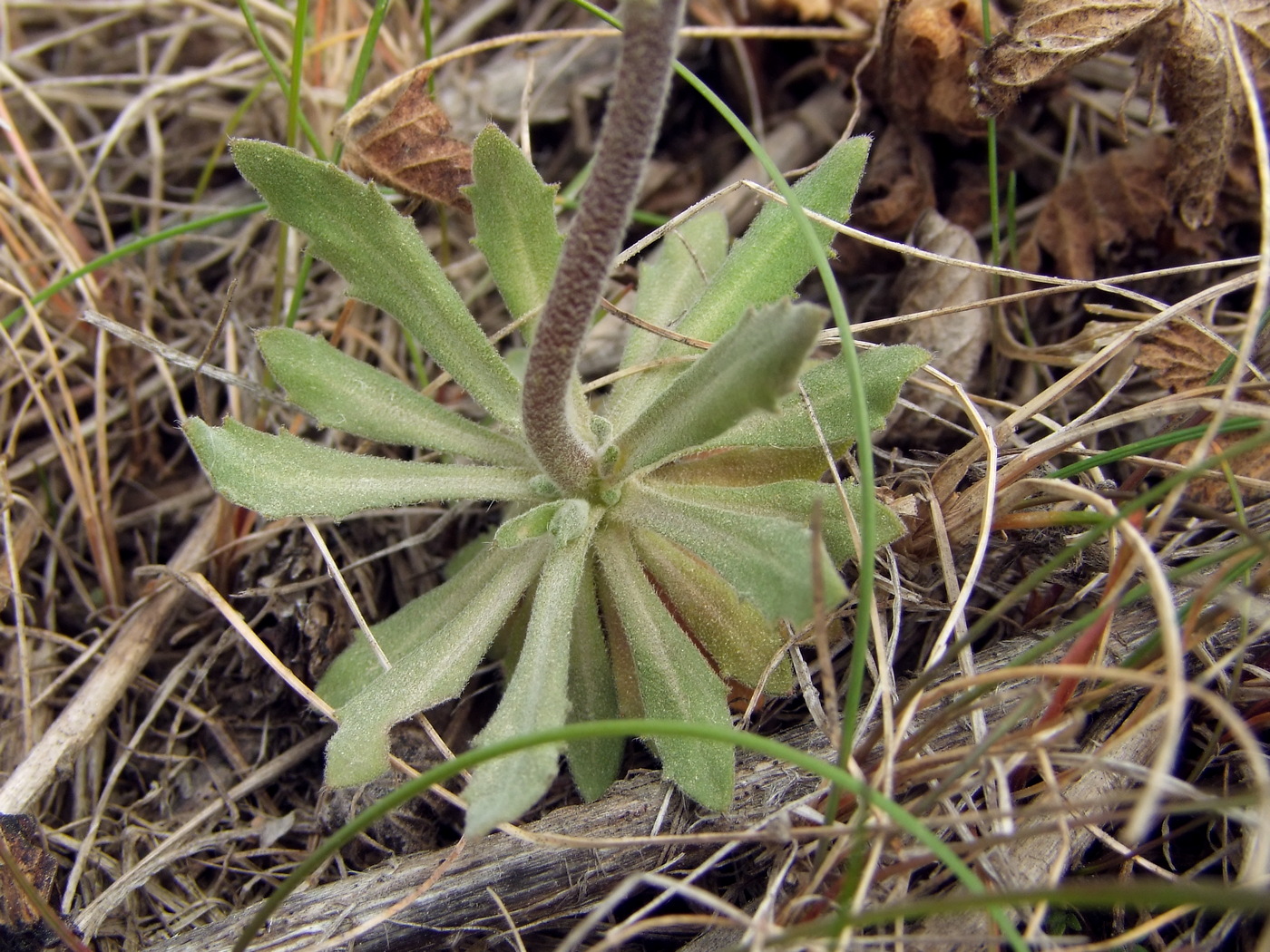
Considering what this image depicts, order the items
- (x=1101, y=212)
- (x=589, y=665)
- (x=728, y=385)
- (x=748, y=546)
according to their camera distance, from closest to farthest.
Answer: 1. (x=728, y=385)
2. (x=748, y=546)
3. (x=589, y=665)
4. (x=1101, y=212)

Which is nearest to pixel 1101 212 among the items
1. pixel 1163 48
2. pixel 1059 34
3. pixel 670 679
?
pixel 1163 48

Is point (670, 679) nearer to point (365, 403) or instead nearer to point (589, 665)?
point (589, 665)

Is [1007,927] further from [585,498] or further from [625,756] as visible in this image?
[585,498]

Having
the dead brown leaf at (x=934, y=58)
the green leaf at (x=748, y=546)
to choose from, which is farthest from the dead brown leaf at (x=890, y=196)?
the green leaf at (x=748, y=546)

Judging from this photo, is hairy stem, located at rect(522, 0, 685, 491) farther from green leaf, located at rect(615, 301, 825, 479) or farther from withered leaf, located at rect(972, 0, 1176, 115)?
withered leaf, located at rect(972, 0, 1176, 115)

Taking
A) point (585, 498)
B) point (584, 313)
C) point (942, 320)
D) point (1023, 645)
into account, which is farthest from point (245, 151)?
point (1023, 645)

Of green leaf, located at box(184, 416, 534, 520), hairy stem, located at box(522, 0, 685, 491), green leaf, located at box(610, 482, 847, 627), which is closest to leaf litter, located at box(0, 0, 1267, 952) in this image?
green leaf, located at box(610, 482, 847, 627)
